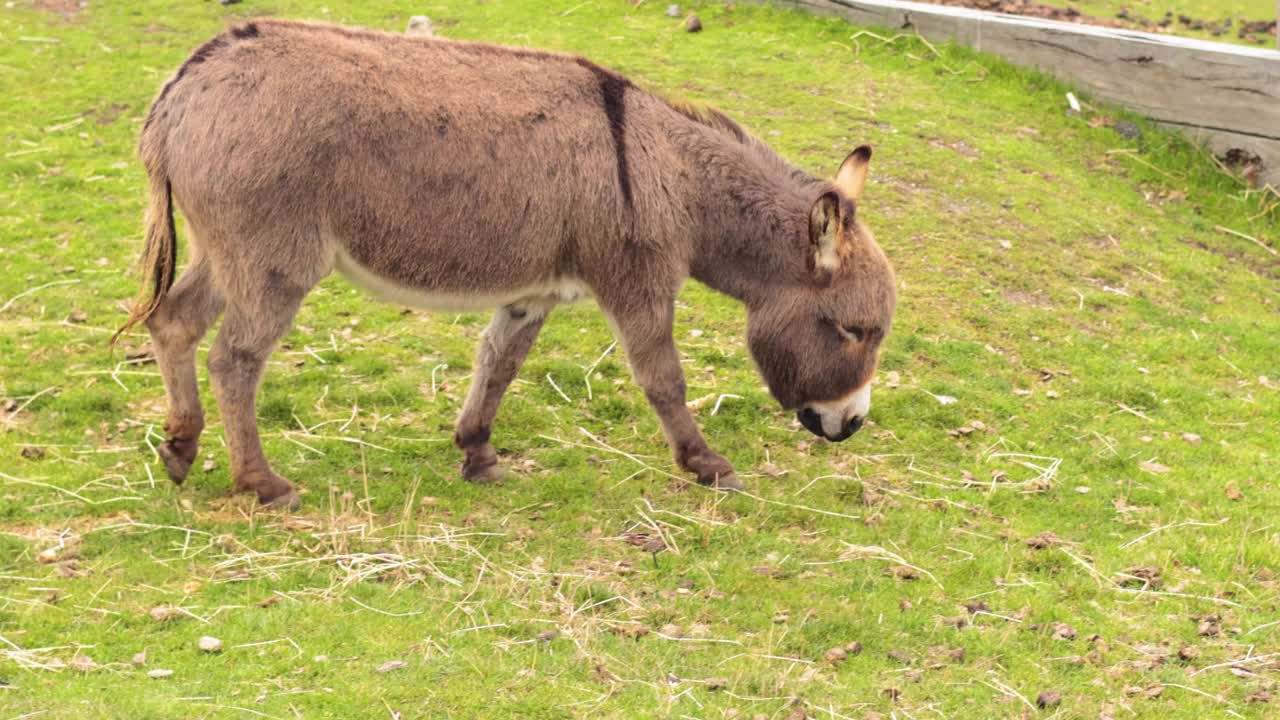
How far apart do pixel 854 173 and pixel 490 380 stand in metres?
1.85

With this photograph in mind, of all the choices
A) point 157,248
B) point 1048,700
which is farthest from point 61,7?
point 1048,700

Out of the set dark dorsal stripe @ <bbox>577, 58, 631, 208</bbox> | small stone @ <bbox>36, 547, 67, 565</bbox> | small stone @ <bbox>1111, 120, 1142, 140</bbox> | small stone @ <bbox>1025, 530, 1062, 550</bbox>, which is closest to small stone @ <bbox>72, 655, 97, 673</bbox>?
small stone @ <bbox>36, 547, 67, 565</bbox>

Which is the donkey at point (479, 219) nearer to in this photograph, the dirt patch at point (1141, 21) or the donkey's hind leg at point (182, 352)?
the donkey's hind leg at point (182, 352)

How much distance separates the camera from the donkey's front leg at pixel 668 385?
5.71 m

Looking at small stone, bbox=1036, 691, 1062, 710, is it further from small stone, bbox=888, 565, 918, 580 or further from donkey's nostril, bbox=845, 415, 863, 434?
donkey's nostril, bbox=845, 415, 863, 434

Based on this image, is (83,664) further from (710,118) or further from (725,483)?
(710,118)

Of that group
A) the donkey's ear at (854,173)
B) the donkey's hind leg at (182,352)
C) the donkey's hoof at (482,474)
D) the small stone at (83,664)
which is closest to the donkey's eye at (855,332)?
the donkey's ear at (854,173)

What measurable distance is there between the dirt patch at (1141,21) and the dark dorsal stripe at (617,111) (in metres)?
6.35

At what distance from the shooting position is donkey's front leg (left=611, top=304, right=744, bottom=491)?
5.71 meters

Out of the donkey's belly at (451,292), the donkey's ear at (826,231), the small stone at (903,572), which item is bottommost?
the small stone at (903,572)

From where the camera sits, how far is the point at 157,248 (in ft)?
18.0

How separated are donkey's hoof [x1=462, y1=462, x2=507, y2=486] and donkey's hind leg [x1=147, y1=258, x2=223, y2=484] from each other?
114 centimetres

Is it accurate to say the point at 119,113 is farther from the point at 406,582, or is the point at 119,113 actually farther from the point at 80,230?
the point at 406,582

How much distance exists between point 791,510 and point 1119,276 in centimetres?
340
